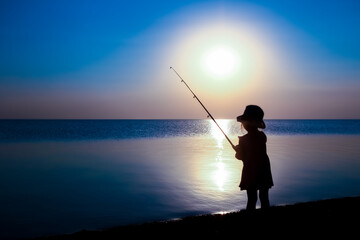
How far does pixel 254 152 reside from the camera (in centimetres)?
445

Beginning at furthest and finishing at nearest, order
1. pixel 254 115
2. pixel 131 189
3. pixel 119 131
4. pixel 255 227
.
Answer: pixel 119 131 → pixel 131 189 → pixel 255 227 → pixel 254 115

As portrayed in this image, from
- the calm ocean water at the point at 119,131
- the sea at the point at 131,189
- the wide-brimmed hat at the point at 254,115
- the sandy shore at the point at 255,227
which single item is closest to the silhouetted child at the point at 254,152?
the wide-brimmed hat at the point at 254,115

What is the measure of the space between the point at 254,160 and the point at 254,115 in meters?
0.66

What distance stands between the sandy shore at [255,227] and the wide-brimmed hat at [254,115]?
1.48m

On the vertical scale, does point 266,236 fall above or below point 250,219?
→ below

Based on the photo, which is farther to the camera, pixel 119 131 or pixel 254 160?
pixel 119 131

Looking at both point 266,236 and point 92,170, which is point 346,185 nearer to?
point 266,236

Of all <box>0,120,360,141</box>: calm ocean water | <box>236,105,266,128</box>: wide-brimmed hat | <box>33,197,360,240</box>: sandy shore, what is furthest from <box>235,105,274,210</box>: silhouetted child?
<box>0,120,360,141</box>: calm ocean water

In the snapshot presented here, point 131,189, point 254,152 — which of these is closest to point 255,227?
point 254,152

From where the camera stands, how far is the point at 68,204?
333 inches

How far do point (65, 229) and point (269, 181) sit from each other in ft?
14.9

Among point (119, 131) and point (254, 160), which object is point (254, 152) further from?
point (119, 131)

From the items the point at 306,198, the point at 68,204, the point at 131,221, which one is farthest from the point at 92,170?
the point at 306,198

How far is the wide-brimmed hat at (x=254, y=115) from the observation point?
4375 millimetres
